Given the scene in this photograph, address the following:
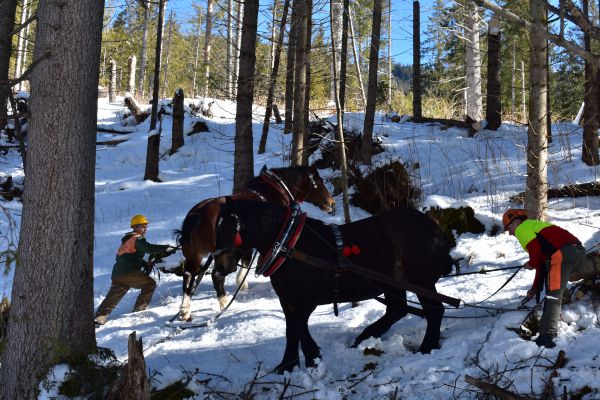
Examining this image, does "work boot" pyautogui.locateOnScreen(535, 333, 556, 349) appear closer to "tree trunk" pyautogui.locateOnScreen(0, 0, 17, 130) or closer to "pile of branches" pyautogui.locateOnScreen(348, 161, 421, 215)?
"pile of branches" pyautogui.locateOnScreen(348, 161, 421, 215)

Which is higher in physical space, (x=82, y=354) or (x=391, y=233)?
(x=391, y=233)

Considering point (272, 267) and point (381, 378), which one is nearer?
point (381, 378)

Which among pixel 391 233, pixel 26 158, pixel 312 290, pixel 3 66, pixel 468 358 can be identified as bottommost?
pixel 468 358

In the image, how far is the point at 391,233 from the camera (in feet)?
17.6

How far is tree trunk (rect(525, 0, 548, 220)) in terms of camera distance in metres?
6.80

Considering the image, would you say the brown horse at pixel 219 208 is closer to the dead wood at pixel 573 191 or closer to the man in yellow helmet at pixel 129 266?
the man in yellow helmet at pixel 129 266

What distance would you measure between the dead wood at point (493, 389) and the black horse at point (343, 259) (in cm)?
126

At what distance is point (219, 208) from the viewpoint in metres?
7.24

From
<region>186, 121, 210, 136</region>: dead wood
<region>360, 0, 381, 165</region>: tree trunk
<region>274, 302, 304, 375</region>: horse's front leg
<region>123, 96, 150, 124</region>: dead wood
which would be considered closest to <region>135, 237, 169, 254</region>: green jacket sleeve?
<region>274, 302, 304, 375</region>: horse's front leg

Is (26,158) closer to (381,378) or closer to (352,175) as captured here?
(381,378)

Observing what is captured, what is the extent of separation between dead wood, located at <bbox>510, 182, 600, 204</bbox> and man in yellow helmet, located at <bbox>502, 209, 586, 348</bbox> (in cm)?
498

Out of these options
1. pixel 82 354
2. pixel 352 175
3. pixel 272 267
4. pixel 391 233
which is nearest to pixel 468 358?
pixel 391 233

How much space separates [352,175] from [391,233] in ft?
19.3

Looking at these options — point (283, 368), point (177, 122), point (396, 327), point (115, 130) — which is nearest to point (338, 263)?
point (283, 368)
